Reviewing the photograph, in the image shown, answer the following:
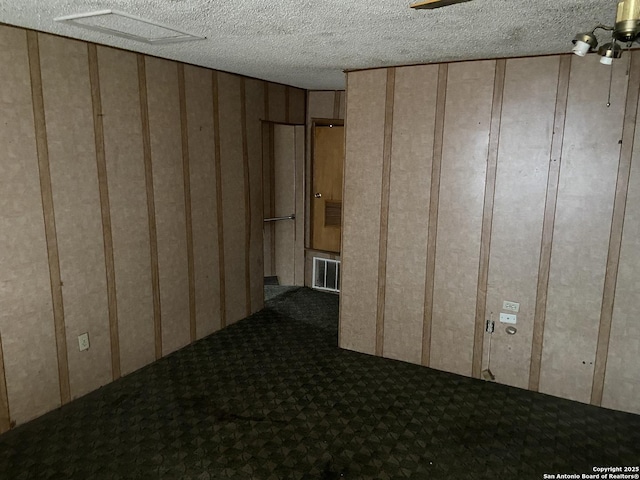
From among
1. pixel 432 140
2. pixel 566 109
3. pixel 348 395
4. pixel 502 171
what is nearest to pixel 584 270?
pixel 502 171

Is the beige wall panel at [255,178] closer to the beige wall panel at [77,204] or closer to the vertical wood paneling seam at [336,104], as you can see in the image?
the vertical wood paneling seam at [336,104]

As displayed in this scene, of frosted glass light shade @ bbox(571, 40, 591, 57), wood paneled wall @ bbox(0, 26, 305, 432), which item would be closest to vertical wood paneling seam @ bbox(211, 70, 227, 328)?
wood paneled wall @ bbox(0, 26, 305, 432)

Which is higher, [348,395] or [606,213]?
[606,213]

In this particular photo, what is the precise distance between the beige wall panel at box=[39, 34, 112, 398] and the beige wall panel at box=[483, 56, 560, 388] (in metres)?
2.78

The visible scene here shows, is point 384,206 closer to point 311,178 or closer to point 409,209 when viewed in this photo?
point 409,209

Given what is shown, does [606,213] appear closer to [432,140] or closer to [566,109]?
[566,109]

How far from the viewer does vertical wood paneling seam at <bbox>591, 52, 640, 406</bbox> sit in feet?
9.52

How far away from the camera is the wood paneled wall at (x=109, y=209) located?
2.82 meters

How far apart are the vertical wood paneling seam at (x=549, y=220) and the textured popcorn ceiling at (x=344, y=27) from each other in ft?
0.83

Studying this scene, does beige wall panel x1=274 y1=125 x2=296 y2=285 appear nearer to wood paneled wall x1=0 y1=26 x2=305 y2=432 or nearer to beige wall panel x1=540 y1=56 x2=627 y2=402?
wood paneled wall x1=0 y1=26 x2=305 y2=432

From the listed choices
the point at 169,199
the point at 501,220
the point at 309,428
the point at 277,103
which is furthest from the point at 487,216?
the point at 277,103

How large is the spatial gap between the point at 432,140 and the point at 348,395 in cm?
194

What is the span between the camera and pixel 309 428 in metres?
2.92

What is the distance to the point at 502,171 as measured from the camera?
3336mm
